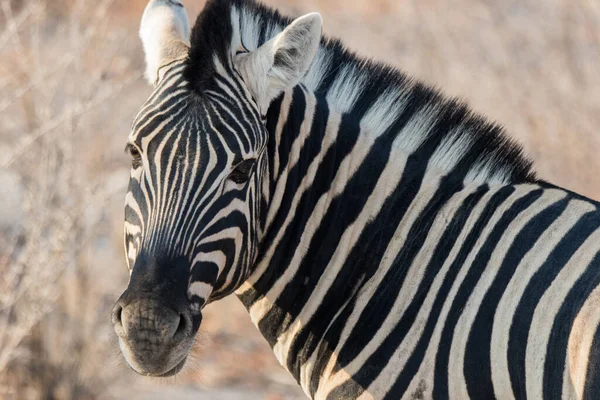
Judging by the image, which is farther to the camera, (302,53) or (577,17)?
(577,17)

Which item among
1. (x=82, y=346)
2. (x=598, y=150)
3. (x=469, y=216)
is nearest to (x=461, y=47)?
(x=598, y=150)

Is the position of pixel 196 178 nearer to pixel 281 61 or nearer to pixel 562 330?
pixel 281 61

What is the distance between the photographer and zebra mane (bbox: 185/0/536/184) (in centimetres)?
384

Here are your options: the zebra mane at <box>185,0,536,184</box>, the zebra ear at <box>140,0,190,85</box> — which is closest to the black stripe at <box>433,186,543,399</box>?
the zebra mane at <box>185,0,536,184</box>

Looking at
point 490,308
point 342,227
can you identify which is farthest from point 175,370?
point 490,308

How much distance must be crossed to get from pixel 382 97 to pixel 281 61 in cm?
61

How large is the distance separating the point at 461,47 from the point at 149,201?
832 cm

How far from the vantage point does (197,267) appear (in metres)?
3.41

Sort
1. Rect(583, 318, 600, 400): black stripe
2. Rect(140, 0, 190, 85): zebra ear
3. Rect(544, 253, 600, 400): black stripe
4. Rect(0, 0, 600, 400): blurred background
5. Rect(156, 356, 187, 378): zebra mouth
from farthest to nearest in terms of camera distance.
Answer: Rect(0, 0, 600, 400): blurred background, Rect(140, 0, 190, 85): zebra ear, Rect(156, 356, 187, 378): zebra mouth, Rect(544, 253, 600, 400): black stripe, Rect(583, 318, 600, 400): black stripe

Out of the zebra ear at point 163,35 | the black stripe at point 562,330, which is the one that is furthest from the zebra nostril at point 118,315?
the black stripe at point 562,330

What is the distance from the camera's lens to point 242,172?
3.53 meters

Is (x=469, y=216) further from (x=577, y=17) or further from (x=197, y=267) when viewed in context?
(x=577, y=17)

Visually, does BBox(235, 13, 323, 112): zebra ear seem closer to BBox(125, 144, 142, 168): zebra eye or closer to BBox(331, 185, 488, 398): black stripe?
BBox(125, 144, 142, 168): zebra eye

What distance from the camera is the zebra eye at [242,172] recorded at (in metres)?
3.51
